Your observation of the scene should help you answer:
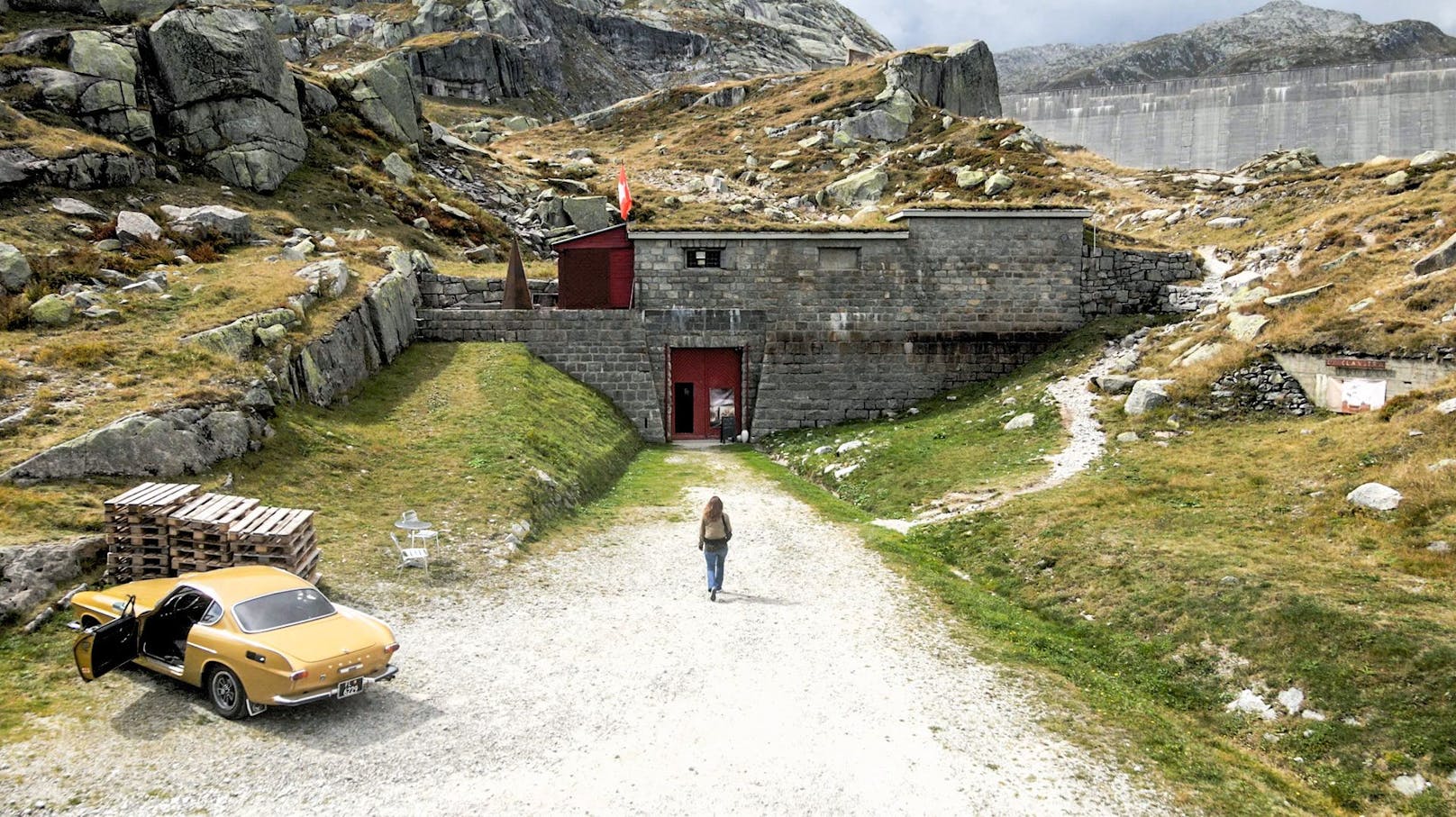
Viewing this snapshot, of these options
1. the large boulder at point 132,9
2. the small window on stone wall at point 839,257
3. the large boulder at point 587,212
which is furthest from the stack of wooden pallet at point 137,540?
the large boulder at point 587,212

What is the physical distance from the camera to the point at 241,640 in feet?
29.7

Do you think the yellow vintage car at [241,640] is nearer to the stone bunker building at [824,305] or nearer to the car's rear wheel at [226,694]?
the car's rear wheel at [226,694]

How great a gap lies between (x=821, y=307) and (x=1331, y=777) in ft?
77.6

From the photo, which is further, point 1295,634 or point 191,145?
point 191,145

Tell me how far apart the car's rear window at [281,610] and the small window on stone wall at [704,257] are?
75.0ft

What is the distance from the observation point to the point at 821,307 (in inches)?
1221

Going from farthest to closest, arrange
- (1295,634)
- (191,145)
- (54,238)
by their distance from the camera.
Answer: (191,145), (54,238), (1295,634)

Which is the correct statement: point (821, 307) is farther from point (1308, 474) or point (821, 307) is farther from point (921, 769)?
point (921, 769)

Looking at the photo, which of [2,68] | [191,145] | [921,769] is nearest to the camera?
[921,769]

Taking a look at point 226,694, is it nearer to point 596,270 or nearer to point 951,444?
point 951,444

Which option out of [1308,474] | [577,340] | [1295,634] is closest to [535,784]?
[1295,634]

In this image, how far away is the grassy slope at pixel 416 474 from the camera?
11664 millimetres

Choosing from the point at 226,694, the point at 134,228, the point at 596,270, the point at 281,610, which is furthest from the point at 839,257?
the point at 226,694

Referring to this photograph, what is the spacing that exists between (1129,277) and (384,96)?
43024 mm
